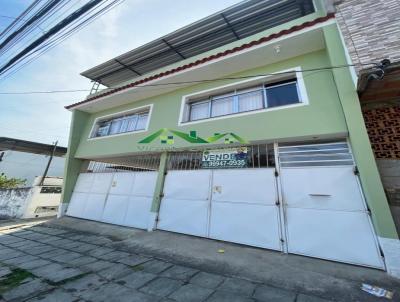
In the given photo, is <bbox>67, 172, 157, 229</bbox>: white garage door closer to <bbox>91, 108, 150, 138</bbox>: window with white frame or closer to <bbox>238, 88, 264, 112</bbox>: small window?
<bbox>91, 108, 150, 138</bbox>: window with white frame

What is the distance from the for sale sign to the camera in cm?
549

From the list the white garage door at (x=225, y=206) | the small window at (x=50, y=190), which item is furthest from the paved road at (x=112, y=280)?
the small window at (x=50, y=190)

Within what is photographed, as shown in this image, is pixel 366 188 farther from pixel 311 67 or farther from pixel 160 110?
pixel 160 110

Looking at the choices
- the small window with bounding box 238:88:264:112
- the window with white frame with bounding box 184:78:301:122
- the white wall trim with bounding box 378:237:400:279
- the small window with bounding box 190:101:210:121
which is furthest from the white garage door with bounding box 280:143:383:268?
the small window with bounding box 190:101:210:121

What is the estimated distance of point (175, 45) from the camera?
8.40 metres

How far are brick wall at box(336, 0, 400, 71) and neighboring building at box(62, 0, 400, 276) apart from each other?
348mm

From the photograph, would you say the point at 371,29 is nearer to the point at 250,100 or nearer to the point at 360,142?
the point at 360,142

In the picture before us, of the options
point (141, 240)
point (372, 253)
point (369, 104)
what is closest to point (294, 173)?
point (372, 253)

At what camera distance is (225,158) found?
18.8 feet

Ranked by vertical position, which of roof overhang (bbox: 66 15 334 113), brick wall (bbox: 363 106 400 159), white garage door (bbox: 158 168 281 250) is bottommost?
white garage door (bbox: 158 168 281 250)

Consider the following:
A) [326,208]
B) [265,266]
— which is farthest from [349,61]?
[265,266]

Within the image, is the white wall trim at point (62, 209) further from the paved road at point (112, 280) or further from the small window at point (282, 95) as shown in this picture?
the small window at point (282, 95)

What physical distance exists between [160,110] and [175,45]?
3373 mm

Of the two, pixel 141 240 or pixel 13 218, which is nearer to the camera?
pixel 141 240
